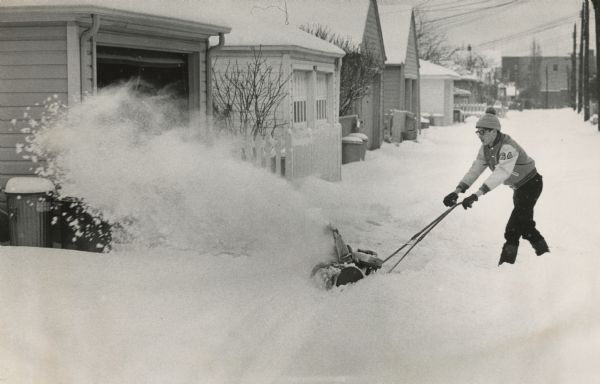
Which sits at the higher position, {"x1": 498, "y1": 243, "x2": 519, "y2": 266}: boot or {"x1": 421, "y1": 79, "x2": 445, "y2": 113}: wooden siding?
{"x1": 421, "y1": 79, "x2": 445, "y2": 113}: wooden siding

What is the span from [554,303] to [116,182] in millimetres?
4406

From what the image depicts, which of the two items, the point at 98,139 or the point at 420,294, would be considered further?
the point at 98,139

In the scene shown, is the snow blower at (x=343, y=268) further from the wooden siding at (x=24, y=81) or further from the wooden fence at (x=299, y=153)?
the wooden fence at (x=299, y=153)

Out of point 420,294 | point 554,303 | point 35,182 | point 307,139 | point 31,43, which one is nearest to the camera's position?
point 554,303

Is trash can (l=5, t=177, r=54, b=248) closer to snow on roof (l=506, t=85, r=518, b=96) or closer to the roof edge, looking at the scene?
the roof edge

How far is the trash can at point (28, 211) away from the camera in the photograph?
7.36 m

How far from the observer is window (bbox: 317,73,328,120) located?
15.9m

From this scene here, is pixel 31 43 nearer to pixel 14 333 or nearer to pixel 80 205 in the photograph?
pixel 80 205

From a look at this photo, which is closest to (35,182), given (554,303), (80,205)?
(80,205)

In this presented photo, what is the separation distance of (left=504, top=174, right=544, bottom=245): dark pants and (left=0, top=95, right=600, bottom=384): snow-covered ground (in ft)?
0.91

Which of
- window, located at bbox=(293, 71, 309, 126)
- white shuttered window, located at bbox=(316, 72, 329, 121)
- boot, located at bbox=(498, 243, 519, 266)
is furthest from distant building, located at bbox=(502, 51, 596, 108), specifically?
boot, located at bbox=(498, 243, 519, 266)

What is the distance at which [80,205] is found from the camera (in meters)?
7.55

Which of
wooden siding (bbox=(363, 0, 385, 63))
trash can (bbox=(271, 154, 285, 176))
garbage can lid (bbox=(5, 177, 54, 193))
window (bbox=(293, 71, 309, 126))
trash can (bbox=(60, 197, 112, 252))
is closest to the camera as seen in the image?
garbage can lid (bbox=(5, 177, 54, 193))

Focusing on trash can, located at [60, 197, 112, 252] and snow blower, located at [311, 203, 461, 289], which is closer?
snow blower, located at [311, 203, 461, 289]
